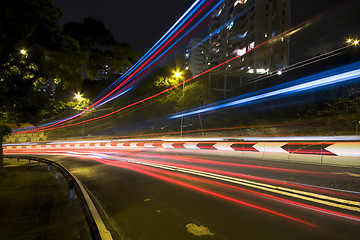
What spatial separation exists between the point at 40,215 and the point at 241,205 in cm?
520

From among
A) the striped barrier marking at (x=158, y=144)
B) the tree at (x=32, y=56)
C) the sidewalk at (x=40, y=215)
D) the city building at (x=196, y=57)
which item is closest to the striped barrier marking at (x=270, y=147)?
the sidewalk at (x=40, y=215)

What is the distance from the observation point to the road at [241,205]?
12.2 feet

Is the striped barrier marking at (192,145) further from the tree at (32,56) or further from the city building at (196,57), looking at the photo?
the city building at (196,57)

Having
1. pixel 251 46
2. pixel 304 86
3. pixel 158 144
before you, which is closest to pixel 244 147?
pixel 158 144

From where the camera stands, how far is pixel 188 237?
3.70m

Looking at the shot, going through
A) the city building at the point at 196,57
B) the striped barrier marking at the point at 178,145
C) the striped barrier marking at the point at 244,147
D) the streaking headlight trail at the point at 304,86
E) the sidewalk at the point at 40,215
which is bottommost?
the sidewalk at the point at 40,215

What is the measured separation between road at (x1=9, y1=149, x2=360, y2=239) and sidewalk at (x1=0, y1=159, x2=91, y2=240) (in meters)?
0.74

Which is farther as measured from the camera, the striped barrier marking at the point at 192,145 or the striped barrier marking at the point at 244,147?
the striped barrier marking at the point at 192,145

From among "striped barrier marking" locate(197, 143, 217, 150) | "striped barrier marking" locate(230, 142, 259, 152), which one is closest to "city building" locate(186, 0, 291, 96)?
"striped barrier marking" locate(197, 143, 217, 150)

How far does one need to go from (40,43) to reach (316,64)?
3788 cm

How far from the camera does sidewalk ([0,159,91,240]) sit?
178 inches

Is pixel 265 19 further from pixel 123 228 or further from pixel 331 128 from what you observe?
pixel 123 228

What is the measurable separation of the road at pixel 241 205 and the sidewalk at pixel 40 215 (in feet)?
2.43

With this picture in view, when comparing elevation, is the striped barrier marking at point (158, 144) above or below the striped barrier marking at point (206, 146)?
below
